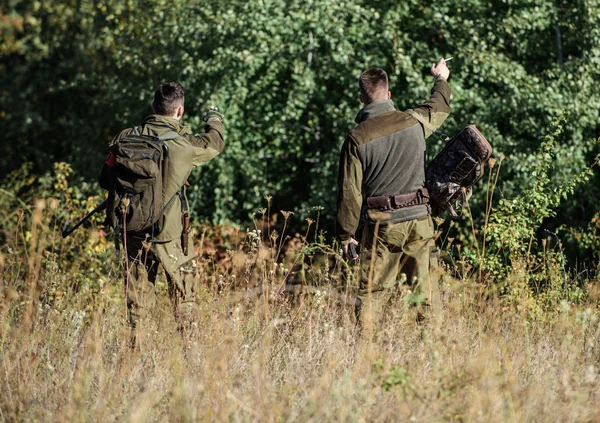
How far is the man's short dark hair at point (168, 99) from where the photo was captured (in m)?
5.08

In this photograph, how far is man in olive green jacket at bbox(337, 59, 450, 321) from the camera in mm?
4734

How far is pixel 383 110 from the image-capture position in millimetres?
4816

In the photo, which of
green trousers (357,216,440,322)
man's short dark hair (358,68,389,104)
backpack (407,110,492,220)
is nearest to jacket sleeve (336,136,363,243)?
green trousers (357,216,440,322)

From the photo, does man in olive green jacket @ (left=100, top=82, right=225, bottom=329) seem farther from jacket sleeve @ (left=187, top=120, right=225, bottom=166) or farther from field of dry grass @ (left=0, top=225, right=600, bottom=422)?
field of dry grass @ (left=0, top=225, right=600, bottom=422)

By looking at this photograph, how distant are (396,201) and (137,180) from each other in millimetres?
1614

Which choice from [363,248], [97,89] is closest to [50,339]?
[363,248]

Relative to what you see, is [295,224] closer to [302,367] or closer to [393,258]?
[393,258]

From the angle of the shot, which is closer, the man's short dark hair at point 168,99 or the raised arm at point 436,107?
the raised arm at point 436,107

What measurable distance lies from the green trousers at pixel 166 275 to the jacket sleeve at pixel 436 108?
5.74ft

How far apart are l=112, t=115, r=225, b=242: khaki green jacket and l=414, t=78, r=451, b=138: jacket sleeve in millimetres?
1383

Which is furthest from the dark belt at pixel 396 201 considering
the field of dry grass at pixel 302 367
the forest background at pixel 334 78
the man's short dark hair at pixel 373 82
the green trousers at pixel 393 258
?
the forest background at pixel 334 78

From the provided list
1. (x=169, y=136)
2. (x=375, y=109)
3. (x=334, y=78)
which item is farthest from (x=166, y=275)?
(x=334, y=78)

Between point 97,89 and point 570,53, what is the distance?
292 inches

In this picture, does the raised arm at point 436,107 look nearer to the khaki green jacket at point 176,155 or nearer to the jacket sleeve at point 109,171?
the khaki green jacket at point 176,155
